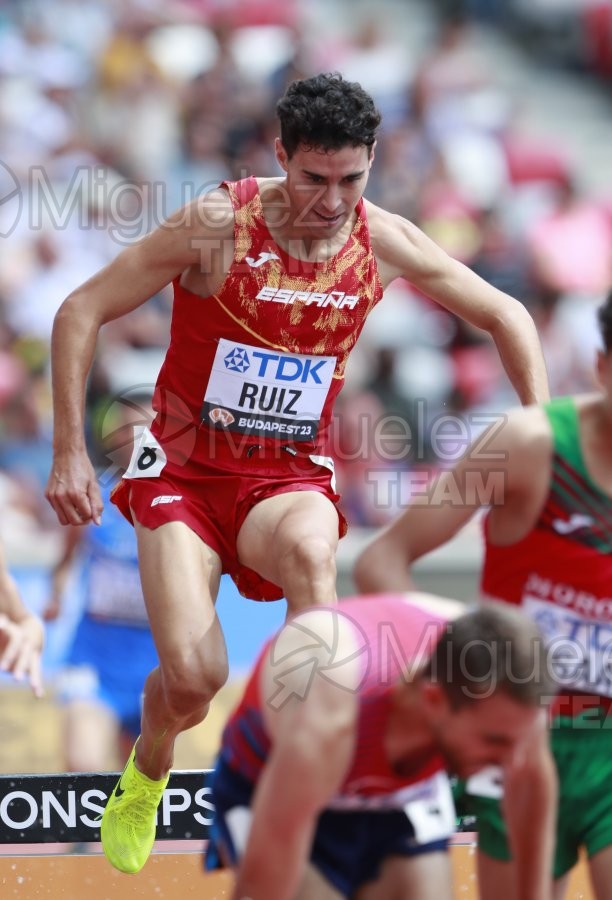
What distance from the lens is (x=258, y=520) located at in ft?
15.9

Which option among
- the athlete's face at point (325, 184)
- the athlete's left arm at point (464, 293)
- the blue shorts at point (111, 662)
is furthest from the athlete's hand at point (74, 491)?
the blue shorts at point (111, 662)

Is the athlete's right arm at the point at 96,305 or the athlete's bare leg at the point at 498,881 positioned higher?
the athlete's right arm at the point at 96,305

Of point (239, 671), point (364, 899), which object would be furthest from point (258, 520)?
point (239, 671)

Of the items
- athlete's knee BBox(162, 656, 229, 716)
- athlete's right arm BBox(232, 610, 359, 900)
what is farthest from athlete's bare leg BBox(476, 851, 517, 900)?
athlete's knee BBox(162, 656, 229, 716)

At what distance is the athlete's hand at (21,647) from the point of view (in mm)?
4102

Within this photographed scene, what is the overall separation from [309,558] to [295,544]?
0.26 feet

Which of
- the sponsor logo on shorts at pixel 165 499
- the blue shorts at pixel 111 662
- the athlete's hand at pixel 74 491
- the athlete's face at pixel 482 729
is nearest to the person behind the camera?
the athlete's face at pixel 482 729

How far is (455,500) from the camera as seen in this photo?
146 inches

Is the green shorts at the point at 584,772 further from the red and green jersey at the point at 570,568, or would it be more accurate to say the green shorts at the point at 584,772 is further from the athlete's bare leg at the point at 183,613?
the athlete's bare leg at the point at 183,613

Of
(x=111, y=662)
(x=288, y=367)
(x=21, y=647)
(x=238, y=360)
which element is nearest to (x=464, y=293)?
(x=288, y=367)

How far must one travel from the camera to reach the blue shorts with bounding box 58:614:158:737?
25.0 ft

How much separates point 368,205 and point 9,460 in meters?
5.16

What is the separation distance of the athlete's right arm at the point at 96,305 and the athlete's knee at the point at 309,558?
2.10ft

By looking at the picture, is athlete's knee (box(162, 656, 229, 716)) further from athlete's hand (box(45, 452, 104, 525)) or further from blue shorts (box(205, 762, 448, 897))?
blue shorts (box(205, 762, 448, 897))
